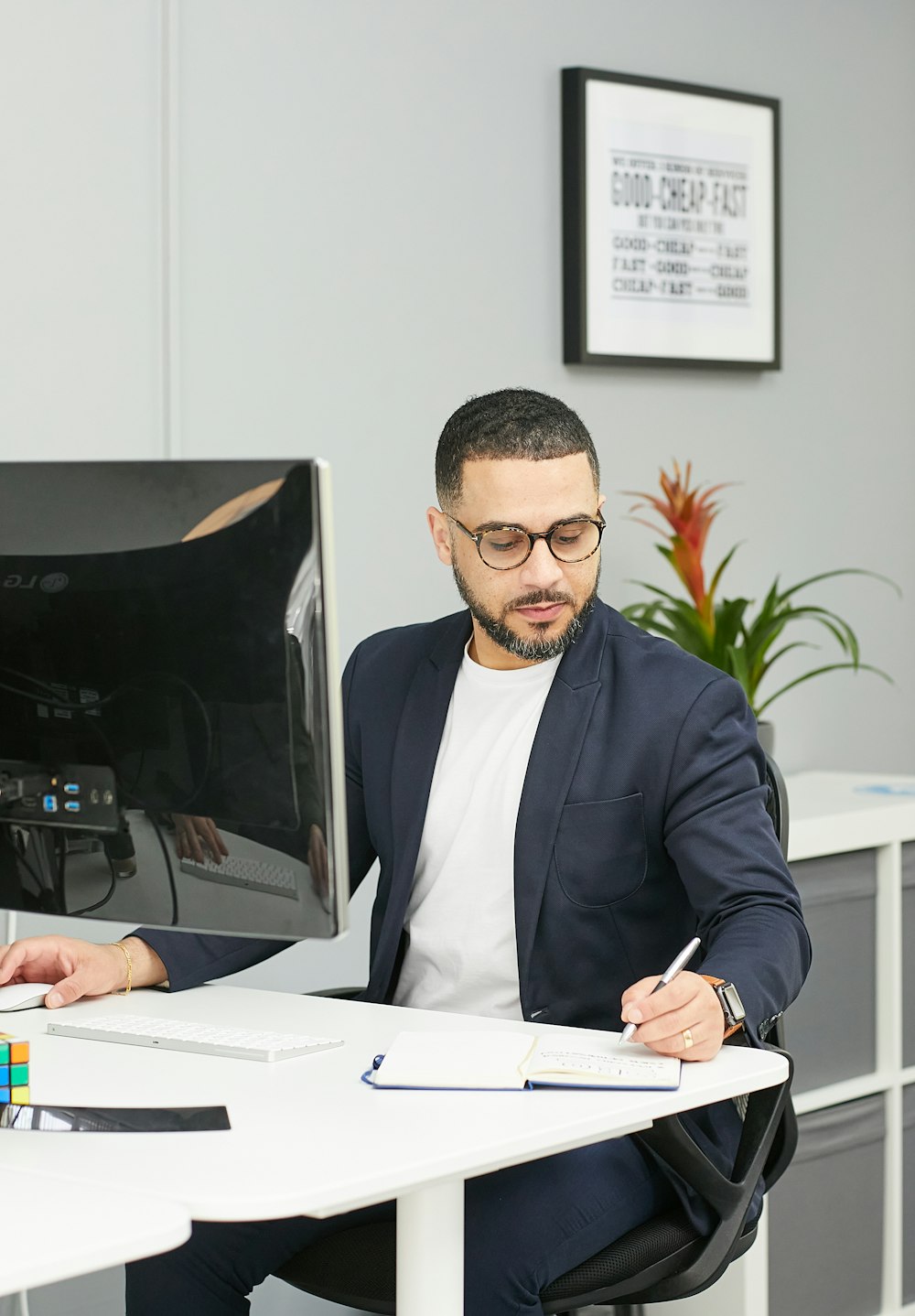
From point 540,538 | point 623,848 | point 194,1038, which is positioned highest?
point 540,538

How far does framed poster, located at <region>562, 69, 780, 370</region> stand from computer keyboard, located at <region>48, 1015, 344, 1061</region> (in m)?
1.66

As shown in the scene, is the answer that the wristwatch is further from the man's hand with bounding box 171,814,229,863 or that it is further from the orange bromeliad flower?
the orange bromeliad flower

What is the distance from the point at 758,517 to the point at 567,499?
1.48 meters

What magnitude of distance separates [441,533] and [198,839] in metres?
0.79

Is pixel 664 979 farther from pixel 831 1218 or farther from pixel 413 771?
pixel 831 1218

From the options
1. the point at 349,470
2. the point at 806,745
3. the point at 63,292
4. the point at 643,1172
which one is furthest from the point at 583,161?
the point at 643,1172

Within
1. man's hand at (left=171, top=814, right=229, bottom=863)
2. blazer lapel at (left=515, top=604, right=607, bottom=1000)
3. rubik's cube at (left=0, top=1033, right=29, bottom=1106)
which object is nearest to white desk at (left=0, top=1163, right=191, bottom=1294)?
rubik's cube at (left=0, top=1033, right=29, bottom=1106)

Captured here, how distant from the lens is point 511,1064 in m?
1.33

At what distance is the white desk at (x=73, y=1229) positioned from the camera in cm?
93

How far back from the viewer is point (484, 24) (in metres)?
2.74

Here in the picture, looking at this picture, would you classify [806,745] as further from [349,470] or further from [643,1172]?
[643,1172]

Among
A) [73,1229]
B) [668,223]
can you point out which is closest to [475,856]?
[73,1229]

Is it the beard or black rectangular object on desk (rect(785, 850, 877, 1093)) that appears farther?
black rectangular object on desk (rect(785, 850, 877, 1093))

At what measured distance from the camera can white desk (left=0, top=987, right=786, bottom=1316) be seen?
108 centimetres
